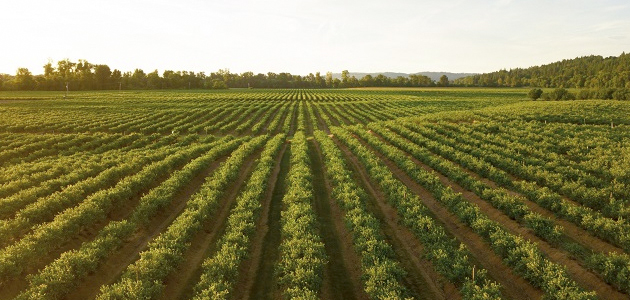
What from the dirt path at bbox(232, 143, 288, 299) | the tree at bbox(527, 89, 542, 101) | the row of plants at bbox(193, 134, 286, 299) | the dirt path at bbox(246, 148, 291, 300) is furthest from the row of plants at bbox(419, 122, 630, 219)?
the tree at bbox(527, 89, 542, 101)

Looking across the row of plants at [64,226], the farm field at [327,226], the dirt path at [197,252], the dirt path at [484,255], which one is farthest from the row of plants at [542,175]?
the row of plants at [64,226]

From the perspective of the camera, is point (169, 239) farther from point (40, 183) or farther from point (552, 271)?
point (552, 271)

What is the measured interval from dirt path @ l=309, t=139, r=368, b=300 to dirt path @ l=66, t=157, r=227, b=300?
9506 mm

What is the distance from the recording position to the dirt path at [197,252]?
48.2ft

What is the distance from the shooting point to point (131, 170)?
28.6 metres

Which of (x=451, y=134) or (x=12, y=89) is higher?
(x=12, y=89)

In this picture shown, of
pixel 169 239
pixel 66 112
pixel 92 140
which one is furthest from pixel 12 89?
pixel 169 239

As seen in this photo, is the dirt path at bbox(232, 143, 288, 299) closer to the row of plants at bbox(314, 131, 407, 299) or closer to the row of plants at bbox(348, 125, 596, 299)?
the row of plants at bbox(314, 131, 407, 299)

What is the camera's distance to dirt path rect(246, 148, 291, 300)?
14484 millimetres

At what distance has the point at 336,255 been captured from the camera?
1747 cm

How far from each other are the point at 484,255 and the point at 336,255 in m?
7.44

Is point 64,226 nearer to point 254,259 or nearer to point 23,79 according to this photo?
point 254,259

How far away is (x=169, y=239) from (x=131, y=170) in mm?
14702

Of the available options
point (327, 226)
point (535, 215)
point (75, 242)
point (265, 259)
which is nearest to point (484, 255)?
point (535, 215)
